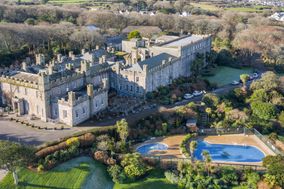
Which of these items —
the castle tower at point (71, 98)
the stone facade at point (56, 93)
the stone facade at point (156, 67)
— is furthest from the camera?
the stone facade at point (156, 67)

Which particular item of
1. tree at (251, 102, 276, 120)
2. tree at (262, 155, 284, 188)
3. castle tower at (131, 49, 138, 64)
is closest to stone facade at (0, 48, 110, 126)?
castle tower at (131, 49, 138, 64)

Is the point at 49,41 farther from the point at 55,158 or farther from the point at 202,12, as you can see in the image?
the point at 202,12

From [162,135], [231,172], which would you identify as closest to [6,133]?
[162,135]

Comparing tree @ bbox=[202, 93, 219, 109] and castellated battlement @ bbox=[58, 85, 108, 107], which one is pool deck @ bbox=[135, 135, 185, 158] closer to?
castellated battlement @ bbox=[58, 85, 108, 107]

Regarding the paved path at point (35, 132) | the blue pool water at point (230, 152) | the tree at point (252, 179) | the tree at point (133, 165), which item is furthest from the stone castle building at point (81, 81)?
the tree at point (252, 179)

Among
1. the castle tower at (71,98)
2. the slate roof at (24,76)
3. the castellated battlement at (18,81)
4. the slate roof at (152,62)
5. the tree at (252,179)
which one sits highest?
the slate roof at (152,62)

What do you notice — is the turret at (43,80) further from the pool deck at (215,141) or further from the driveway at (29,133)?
the pool deck at (215,141)

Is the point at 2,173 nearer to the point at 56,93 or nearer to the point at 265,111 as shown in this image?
the point at 56,93
